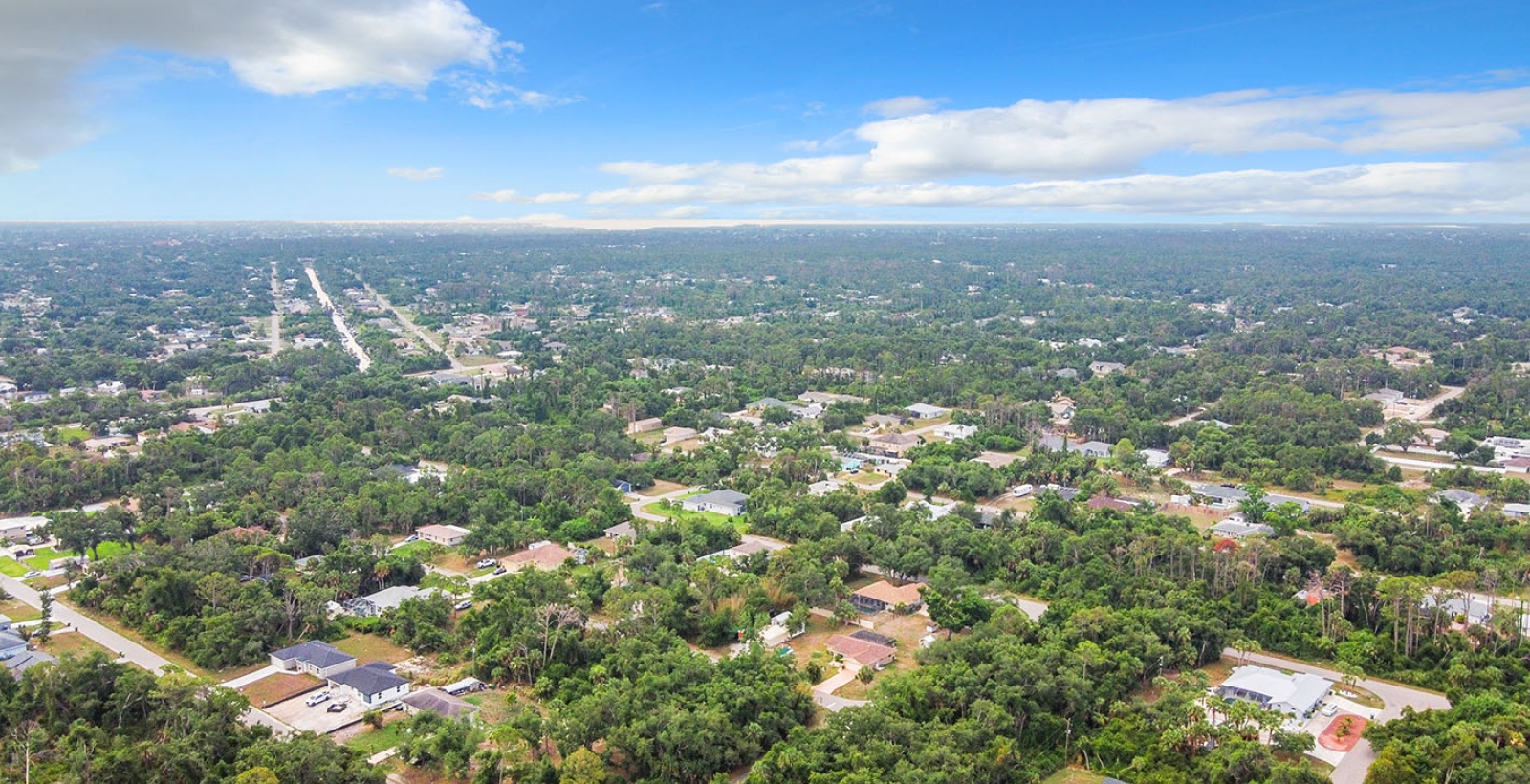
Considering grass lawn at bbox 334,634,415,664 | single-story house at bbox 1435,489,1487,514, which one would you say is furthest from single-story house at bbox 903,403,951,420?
grass lawn at bbox 334,634,415,664

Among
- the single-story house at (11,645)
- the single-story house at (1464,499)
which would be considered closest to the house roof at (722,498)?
the single-story house at (11,645)

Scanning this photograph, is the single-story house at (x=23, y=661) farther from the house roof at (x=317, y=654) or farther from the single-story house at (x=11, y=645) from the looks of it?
the house roof at (x=317, y=654)

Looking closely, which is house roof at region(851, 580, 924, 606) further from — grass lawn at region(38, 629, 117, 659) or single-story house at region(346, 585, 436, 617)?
grass lawn at region(38, 629, 117, 659)

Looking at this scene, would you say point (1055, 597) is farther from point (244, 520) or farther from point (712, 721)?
point (244, 520)

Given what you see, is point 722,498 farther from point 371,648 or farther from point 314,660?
point 314,660

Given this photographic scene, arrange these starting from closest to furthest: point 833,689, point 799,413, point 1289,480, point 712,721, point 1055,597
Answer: point 712,721, point 833,689, point 1055,597, point 1289,480, point 799,413

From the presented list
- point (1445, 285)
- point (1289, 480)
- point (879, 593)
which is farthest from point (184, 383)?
point (1445, 285)
